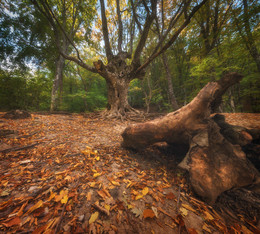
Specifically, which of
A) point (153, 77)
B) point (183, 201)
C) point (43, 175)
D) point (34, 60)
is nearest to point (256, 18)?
point (183, 201)

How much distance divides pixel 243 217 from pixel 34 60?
15.1 metres

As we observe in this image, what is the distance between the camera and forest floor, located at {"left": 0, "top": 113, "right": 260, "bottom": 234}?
965mm

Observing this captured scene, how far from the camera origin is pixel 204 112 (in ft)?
6.43

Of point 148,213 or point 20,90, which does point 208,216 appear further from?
point 20,90

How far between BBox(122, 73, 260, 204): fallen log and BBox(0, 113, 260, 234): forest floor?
1.04 ft

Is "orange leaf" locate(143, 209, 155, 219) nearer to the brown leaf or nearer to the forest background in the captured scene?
the brown leaf

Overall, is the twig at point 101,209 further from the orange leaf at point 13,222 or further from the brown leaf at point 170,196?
the brown leaf at point 170,196

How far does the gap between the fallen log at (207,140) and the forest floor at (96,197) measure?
0.32m

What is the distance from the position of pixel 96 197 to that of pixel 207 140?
1966 millimetres

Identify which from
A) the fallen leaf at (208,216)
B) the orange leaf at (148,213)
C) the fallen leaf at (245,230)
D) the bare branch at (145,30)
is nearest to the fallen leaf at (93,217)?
the orange leaf at (148,213)

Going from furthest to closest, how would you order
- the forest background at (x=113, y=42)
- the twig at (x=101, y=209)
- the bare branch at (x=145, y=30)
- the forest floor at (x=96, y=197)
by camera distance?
the forest background at (x=113, y=42), the bare branch at (x=145, y=30), the twig at (x=101, y=209), the forest floor at (x=96, y=197)

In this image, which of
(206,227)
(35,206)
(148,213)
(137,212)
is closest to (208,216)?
(206,227)

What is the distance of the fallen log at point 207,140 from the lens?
1.46 m

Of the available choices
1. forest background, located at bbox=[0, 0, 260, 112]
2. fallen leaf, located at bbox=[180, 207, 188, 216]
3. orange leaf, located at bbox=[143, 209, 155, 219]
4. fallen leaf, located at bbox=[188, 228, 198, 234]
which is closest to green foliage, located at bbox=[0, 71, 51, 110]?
forest background, located at bbox=[0, 0, 260, 112]
